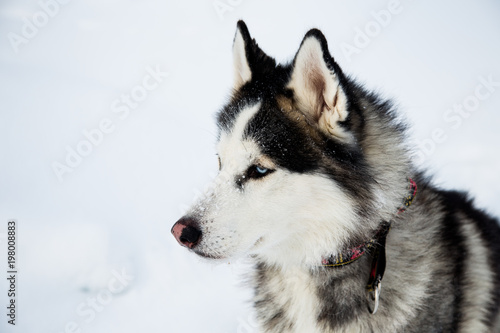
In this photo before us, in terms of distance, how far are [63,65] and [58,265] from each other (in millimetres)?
4601

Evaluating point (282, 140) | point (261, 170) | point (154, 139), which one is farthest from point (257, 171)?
point (154, 139)

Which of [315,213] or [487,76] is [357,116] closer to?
[315,213]

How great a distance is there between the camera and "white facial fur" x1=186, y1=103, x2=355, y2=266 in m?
1.65

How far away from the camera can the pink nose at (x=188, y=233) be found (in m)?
1.62

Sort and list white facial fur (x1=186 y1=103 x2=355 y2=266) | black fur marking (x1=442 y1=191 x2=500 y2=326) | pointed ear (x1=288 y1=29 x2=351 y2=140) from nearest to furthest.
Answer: pointed ear (x1=288 y1=29 x2=351 y2=140) → white facial fur (x1=186 y1=103 x2=355 y2=266) → black fur marking (x1=442 y1=191 x2=500 y2=326)

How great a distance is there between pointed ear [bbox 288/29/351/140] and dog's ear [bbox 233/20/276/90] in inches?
13.6

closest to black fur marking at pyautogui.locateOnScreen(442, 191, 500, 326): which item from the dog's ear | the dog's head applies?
the dog's head

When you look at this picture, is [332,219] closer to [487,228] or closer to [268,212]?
[268,212]

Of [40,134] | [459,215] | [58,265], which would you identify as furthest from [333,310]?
[40,134]

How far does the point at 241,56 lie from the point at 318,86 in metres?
0.63

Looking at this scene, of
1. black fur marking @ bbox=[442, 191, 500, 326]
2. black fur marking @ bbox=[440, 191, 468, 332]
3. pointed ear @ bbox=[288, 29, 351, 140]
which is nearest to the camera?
pointed ear @ bbox=[288, 29, 351, 140]

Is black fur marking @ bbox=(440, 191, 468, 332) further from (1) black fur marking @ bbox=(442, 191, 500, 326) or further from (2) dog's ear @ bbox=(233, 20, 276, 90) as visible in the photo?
(2) dog's ear @ bbox=(233, 20, 276, 90)

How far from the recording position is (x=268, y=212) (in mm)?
1687

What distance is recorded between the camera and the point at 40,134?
4688mm
